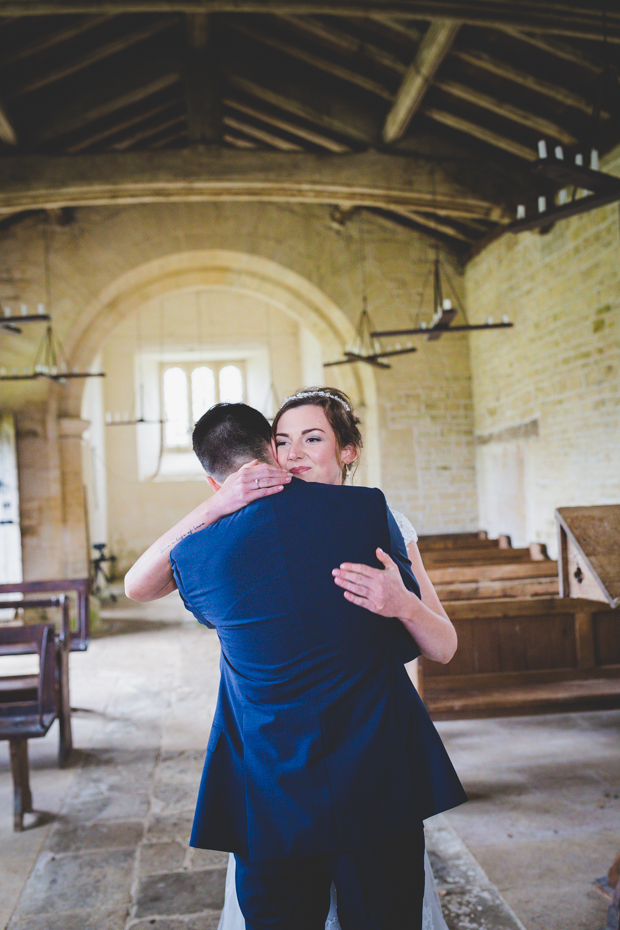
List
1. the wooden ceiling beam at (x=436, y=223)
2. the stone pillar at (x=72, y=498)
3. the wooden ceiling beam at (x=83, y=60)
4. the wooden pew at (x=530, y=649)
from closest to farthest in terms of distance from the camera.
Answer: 1. the wooden pew at (x=530, y=649)
2. the wooden ceiling beam at (x=83, y=60)
3. the wooden ceiling beam at (x=436, y=223)
4. the stone pillar at (x=72, y=498)

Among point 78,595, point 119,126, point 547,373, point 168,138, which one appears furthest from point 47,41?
point 547,373

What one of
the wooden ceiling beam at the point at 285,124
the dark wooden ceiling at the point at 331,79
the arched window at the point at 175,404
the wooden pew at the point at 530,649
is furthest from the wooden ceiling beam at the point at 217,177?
the arched window at the point at 175,404

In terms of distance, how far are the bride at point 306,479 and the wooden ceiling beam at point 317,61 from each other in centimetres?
613

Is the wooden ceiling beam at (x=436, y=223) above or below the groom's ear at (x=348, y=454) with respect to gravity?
above

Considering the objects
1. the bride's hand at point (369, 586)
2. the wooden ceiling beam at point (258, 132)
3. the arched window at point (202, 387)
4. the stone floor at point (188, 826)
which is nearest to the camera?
the bride's hand at point (369, 586)

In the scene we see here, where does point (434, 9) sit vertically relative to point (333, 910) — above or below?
above

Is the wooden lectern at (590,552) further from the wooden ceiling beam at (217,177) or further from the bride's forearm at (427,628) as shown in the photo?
the wooden ceiling beam at (217,177)

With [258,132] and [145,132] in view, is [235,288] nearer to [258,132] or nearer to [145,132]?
[258,132]

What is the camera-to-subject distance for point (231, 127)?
928 centimetres

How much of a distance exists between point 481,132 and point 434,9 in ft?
8.15

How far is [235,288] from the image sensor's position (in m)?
10.4

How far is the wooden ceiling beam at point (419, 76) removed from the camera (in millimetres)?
5446

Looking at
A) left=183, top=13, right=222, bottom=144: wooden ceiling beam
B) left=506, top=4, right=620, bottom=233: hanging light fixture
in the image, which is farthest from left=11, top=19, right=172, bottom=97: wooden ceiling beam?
left=506, top=4, right=620, bottom=233: hanging light fixture

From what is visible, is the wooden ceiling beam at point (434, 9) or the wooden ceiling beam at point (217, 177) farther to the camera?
the wooden ceiling beam at point (217, 177)
